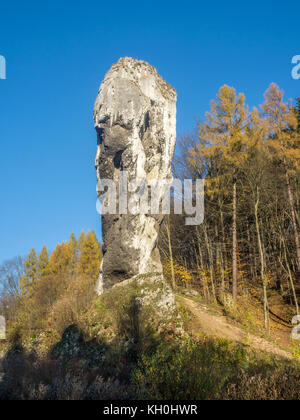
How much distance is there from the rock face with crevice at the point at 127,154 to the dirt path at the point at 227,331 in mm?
3131

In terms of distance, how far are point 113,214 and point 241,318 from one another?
7.24 meters

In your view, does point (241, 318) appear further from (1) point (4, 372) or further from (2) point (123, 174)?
(1) point (4, 372)

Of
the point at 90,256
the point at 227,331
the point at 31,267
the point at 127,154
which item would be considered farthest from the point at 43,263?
the point at 227,331

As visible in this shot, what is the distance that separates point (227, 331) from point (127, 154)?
8268 mm

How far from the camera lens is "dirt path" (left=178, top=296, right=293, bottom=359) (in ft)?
33.0

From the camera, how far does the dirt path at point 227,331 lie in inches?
396

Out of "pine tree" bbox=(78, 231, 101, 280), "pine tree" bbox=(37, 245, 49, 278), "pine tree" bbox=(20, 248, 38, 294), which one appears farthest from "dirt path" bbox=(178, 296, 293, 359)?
"pine tree" bbox=(37, 245, 49, 278)

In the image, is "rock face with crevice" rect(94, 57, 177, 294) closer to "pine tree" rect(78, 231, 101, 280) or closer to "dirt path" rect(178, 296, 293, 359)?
"dirt path" rect(178, 296, 293, 359)

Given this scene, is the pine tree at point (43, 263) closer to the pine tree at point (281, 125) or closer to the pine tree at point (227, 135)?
the pine tree at point (227, 135)

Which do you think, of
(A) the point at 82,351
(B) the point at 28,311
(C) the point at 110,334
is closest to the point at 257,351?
(C) the point at 110,334

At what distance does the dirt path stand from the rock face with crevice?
313 cm

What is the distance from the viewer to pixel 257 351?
9.60 metres

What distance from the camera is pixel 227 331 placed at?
11.0 metres
